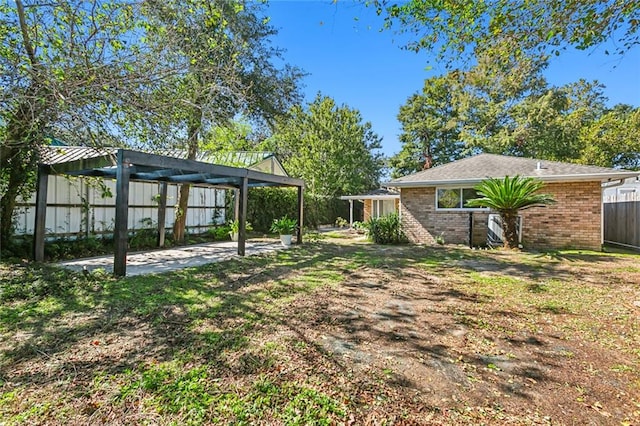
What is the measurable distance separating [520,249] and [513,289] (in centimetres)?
563

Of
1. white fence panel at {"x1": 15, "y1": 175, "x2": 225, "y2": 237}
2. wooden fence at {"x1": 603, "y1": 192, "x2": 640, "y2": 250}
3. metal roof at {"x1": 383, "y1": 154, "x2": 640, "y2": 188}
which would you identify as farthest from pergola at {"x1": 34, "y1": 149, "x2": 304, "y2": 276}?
wooden fence at {"x1": 603, "y1": 192, "x2": 640, "y2": 250}

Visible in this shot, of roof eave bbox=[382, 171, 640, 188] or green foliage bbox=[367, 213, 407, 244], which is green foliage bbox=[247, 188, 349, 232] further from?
roof eave bbox=[382, 171, 640, 188]

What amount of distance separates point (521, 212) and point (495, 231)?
3.46 ft

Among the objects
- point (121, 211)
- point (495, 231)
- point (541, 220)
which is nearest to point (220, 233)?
point (121, 211)

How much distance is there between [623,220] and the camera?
1118 centimetres

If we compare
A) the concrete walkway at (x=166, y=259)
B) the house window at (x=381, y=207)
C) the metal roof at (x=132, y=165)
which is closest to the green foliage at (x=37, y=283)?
the concrete walkway at (x=166, y=259)

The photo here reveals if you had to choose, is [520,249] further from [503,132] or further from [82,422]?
[503,132]

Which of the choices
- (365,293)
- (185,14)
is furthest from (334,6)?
(365,293)

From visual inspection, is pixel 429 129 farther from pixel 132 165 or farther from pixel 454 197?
pixel 132 165

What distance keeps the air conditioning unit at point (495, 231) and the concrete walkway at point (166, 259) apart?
7009mm

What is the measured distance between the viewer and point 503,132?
22781mm

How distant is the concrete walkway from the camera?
21.7ft

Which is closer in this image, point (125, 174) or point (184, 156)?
point (125, 174)

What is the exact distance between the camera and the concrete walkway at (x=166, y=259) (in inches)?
260
